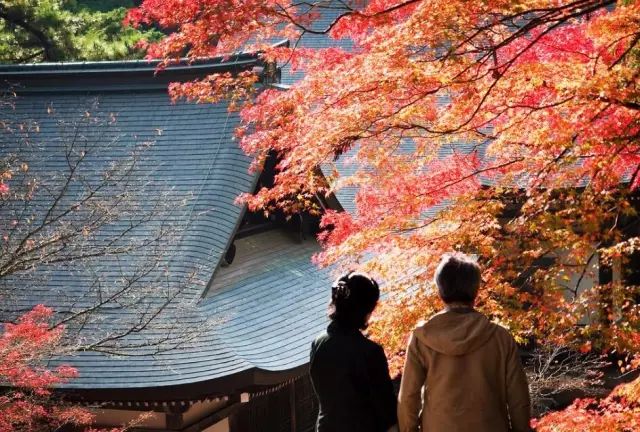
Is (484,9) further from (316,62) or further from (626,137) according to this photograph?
(316,62)

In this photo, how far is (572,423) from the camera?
17.5 ft

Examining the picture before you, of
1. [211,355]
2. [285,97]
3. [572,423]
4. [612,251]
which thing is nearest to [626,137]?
[612,251]

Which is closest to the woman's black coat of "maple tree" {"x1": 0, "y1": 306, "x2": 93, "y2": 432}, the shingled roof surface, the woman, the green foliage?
the woman

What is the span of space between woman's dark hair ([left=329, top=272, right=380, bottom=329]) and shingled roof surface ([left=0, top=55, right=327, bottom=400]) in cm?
459

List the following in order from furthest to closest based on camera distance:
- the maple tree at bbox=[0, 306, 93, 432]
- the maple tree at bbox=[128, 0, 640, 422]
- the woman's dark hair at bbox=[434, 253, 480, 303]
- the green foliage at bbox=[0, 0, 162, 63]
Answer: the green foliage at bbox=[0, 0, 162, 63] < the maple tree at bbox=[0, 306, 93, 432] < the maple tree at bbox=[128, 0, 640, 422] < the woman's dark hair at bbox=[434, 253, 480, 303]

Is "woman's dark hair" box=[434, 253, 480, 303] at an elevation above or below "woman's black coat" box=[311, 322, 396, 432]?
above

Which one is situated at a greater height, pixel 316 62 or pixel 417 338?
pixel 316 62

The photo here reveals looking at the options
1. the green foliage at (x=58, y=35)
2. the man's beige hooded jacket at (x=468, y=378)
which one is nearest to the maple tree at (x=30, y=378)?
the man's beige hooded jacket at (x=468, y=378)

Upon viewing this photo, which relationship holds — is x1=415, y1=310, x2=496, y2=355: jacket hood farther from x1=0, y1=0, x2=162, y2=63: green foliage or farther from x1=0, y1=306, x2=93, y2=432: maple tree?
x1=0, y1=0, x2=162, y2=63: green foliage

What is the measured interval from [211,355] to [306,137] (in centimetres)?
283

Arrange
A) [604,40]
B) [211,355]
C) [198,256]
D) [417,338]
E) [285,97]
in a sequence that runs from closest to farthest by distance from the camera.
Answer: [417,338] < [604,40] < [285,97] < [211,355] < [198,256]

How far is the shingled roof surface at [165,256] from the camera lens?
7.70 m

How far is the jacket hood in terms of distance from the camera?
2883mm

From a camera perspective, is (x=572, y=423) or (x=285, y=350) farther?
(x=285, y=350)
